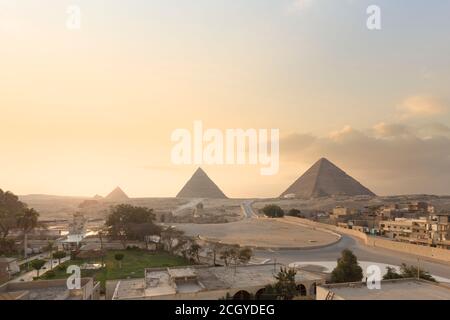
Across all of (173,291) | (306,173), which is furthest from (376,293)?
(306,173)

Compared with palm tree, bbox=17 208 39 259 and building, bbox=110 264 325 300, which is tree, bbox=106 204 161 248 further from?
building, bbox=110 264 325 300

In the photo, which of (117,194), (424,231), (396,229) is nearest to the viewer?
(424,231)

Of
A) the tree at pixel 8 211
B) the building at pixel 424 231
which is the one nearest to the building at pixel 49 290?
the tree at pixel 8 211

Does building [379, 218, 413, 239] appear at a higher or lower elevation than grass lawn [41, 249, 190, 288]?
higher

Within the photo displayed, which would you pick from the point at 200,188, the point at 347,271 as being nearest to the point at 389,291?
the point at 347,271

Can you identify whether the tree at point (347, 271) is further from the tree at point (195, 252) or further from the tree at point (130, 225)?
the tree at point (130, 225)

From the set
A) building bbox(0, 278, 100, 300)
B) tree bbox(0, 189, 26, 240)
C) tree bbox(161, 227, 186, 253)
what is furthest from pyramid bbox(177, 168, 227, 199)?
building bbox(0, 278, 100, 300)

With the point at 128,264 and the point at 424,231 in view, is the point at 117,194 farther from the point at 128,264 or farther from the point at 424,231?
the point at 128,264
